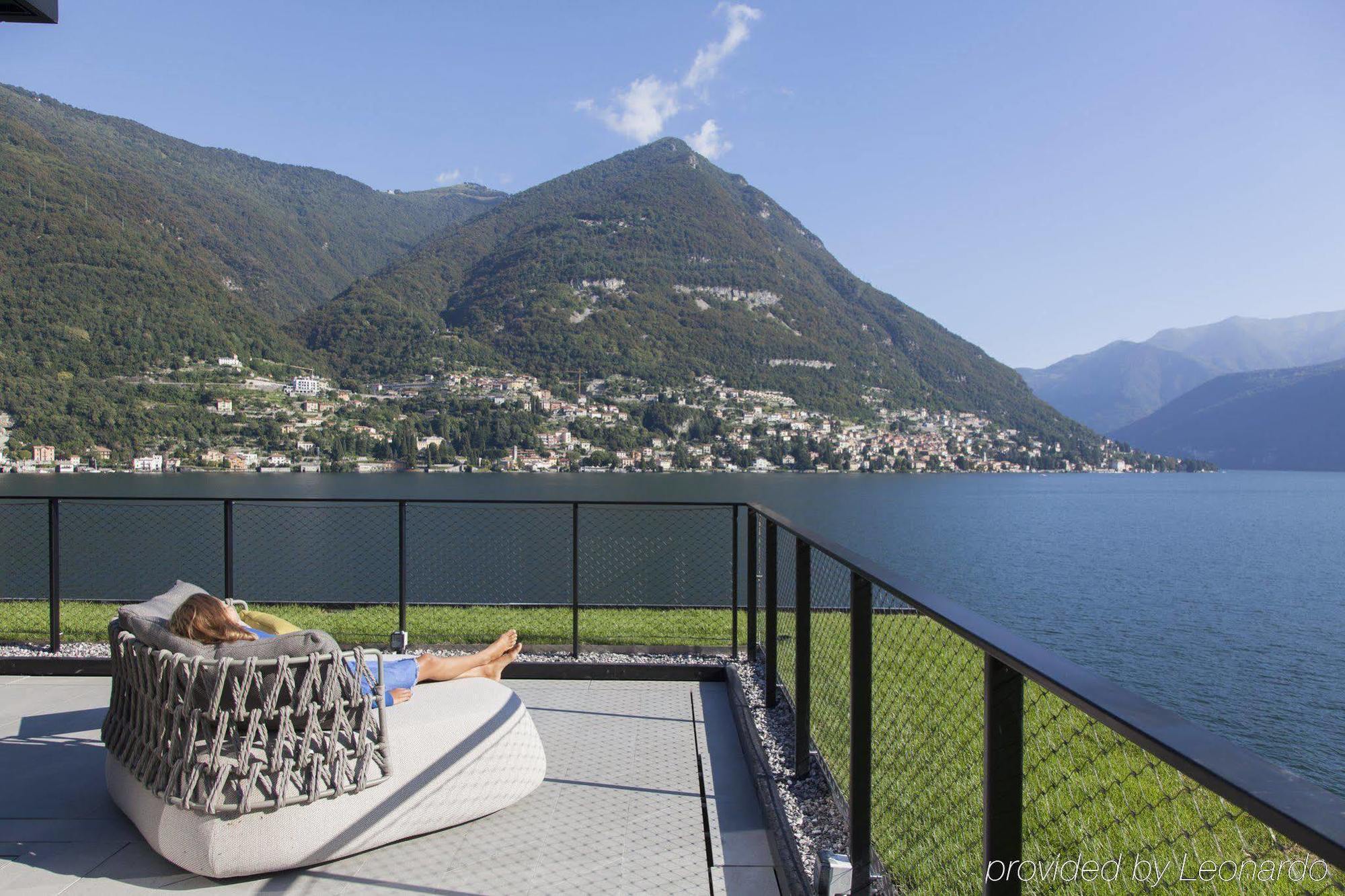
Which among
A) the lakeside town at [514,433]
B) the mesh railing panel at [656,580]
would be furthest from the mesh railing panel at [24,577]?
the lakeside town at [514,433]

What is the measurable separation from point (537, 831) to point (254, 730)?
1009mm

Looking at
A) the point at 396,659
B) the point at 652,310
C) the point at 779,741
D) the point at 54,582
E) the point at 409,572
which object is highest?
the point at 652,310

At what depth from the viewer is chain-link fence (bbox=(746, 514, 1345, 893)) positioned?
4.45 ft

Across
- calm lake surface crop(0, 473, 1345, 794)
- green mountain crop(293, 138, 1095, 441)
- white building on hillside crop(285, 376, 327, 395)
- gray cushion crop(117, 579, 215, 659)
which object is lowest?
calm lake surface crop(0, 473, 1345, 794)

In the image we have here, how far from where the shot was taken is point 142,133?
5846 inches

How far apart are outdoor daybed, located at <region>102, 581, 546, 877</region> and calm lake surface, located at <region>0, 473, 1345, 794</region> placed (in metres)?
8.25

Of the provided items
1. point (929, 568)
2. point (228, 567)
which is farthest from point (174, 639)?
point (929, 568)

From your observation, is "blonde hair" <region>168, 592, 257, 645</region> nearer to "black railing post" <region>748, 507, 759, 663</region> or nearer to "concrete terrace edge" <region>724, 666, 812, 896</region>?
"concrete terrace edge" <region>724, 666, 812, 896</region>

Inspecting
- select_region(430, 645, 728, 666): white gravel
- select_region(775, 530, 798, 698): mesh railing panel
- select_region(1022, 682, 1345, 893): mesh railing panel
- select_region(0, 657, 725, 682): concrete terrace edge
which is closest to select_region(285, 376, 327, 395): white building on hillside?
Result: select_region(0, 657, 725, 682): concrete terrace edge

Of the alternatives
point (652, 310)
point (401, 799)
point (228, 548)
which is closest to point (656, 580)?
point (228, 548)

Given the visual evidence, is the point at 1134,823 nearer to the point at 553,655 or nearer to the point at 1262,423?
the point at 553,655

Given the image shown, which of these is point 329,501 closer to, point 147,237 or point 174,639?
point 174,639

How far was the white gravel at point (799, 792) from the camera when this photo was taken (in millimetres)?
2789

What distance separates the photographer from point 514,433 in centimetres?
8019
